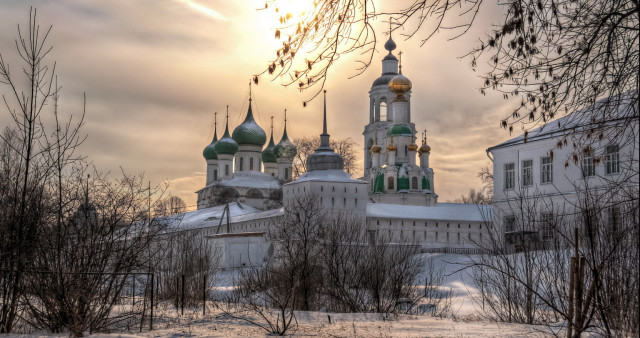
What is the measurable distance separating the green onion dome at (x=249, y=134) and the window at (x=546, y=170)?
35603 mm

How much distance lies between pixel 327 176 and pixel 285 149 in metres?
20.1

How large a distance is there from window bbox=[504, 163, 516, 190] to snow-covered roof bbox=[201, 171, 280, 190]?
105 ft

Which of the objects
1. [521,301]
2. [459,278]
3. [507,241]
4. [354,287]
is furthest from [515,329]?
[507,241]

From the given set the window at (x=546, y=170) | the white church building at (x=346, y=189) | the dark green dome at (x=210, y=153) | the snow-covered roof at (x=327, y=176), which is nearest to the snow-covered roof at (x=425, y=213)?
the white church building at (x=346, y=189)

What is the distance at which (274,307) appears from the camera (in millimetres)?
15570

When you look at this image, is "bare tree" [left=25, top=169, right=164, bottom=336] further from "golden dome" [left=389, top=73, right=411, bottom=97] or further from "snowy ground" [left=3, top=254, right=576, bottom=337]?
"golden dome" [left=389, top=73, right=411, bottom=97]

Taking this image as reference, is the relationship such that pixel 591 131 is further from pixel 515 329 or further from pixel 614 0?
pixel 515 329

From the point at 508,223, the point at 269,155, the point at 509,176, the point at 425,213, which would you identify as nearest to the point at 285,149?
the point at 269,155

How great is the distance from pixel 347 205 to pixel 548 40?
33081mm

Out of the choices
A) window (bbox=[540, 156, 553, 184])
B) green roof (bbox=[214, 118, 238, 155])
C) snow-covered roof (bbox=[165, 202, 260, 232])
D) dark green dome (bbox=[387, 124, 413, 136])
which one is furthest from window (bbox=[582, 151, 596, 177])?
green roof (bbox=[214, 118, 238, 155])

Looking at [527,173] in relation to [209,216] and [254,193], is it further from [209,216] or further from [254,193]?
[254,193]

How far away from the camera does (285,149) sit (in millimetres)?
60156

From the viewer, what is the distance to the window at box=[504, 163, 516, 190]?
2805 cm

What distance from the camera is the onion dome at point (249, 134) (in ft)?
196
